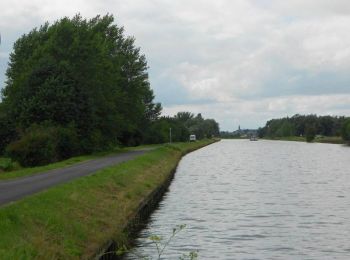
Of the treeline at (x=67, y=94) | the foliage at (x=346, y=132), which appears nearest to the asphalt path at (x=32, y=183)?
the treeline at (x=67, y=94)

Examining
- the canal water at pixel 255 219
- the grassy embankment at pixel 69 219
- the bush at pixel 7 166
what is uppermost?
the bush at pixel 7 166

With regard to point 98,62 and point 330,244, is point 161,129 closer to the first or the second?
point 98,62

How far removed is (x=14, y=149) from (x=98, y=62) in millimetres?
15451

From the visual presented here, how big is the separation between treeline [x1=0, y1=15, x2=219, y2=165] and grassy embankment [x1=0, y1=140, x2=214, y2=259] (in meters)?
24.1

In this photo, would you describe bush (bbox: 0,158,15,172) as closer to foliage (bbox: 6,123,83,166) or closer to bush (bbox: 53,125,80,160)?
foliage (bbox: 6,123,83,166)

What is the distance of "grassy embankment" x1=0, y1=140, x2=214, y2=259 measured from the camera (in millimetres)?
13570

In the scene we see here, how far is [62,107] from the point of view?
184ft

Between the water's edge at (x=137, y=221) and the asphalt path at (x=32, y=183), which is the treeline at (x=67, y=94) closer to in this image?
the asphalt path at (x=32, y=183)

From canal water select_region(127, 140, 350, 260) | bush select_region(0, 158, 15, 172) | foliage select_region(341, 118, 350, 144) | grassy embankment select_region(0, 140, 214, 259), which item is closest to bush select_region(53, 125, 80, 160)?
bush select_region(0, 158, 15, 172)

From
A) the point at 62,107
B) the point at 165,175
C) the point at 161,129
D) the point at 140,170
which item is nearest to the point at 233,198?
the point at 140,170

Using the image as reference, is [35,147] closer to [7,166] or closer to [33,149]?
[33,149]

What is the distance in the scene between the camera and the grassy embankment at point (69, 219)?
13.6 meters

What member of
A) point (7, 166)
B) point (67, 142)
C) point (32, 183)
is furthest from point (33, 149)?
point (32, 183)

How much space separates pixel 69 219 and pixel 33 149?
3197 cm
